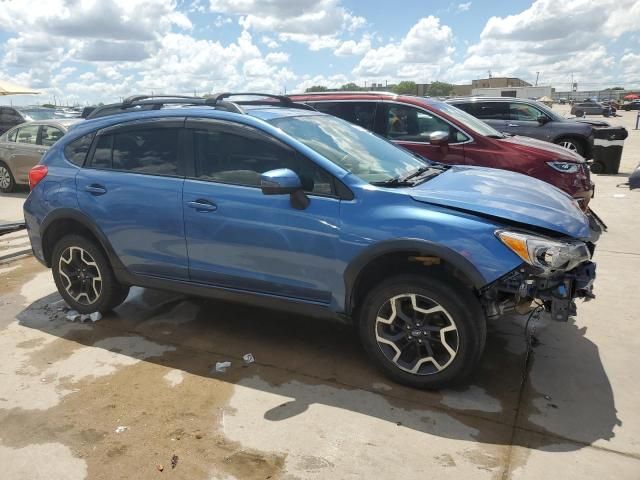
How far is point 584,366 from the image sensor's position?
3.73 metres

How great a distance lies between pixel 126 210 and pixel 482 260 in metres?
2.71

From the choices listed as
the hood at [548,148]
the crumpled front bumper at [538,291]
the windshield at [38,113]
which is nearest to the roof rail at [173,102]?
the crumpled front bumper at [538,291]

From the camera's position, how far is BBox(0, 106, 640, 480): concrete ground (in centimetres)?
279

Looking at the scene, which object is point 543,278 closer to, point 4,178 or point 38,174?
point 38,174

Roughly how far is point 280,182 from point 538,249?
154 cm

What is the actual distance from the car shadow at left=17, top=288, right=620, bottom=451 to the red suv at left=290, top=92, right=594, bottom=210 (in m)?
2.70

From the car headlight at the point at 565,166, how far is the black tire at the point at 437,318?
3.96 meters

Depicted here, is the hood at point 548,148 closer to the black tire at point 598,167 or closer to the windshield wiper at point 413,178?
the windshield wiper at point 413,178

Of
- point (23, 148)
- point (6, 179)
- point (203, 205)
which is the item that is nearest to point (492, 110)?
point (203, 205)

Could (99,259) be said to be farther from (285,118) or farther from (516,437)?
(516,437)

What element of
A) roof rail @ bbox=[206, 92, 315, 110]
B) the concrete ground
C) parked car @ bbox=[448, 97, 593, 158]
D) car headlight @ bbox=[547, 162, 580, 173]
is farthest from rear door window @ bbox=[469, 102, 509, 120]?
roof rail @ bbox=[206, 92, 315, 110]

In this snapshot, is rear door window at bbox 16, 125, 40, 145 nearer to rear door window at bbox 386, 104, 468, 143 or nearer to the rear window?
the rear window

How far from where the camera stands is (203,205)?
12.7 feet

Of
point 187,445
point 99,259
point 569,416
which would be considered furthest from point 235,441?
point 99,259
